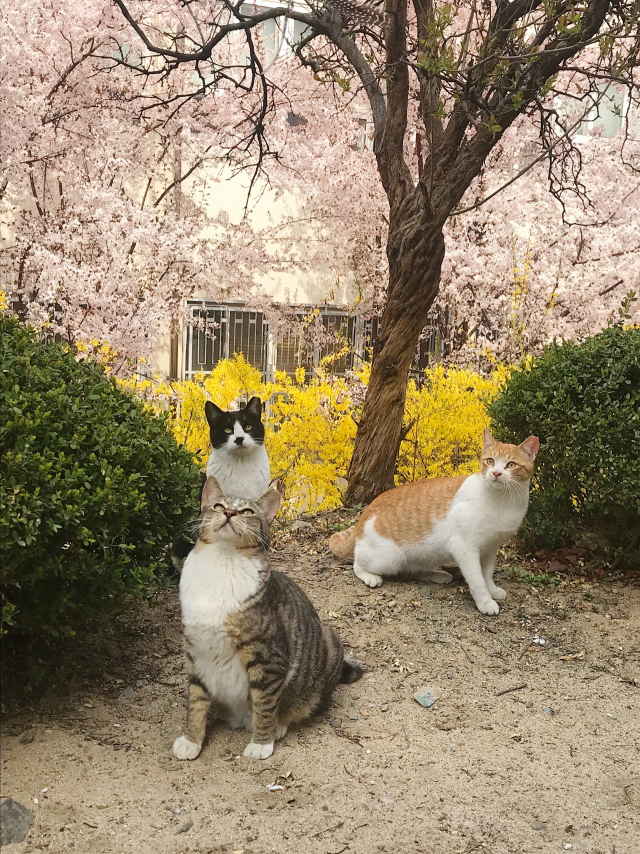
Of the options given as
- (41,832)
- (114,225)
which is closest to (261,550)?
(41,832)

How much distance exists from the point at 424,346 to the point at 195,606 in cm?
1010

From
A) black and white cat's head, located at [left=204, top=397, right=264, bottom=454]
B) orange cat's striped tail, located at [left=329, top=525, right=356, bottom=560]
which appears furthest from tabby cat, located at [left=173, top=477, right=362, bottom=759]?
orange cat's striped tail, located at [left=329, top=525, right=356, bottom=560]

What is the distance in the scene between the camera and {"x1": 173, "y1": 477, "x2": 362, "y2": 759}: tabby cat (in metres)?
3.15

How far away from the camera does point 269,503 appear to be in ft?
11.2

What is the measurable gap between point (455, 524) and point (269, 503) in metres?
1.67

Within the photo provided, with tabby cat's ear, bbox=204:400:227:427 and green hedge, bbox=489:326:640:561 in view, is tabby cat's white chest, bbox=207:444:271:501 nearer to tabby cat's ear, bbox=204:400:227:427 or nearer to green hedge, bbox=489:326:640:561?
tabby cat's ear, bbox=204:400:227:427

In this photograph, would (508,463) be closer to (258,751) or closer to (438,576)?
(438,576)

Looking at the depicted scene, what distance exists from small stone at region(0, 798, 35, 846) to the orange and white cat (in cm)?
269

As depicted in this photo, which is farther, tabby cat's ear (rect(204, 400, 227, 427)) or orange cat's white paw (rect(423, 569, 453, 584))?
orange cat's white paw (rect(423, 569, 453, 584))

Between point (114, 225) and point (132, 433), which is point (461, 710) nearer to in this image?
point (132, 433)

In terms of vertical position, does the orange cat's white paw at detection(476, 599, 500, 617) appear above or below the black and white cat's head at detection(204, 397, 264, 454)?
below

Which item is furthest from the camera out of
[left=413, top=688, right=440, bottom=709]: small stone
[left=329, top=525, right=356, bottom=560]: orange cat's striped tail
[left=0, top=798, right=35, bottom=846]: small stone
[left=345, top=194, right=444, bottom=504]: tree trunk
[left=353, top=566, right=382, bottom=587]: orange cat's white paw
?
[left=345, top=194, right=444, bottom=504]: tree trunk

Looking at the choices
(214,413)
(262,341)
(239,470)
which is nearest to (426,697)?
(239,470)

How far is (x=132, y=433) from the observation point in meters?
3.67
